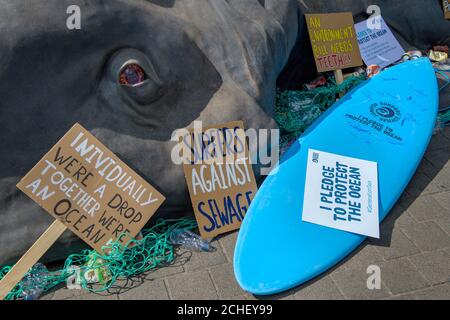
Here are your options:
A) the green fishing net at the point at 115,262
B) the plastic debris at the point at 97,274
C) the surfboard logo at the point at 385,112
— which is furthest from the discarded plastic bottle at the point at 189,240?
the surfboard logo at the point at 385,112

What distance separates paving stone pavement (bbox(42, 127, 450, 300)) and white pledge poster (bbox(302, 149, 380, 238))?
4.6 inches

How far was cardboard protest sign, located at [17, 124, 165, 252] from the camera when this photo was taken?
7.06 ft

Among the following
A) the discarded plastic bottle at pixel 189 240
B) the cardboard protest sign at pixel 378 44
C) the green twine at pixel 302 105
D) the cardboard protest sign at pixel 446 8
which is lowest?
the cardboard protest sign at pixel 446 8

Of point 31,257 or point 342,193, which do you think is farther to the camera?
point 342,193

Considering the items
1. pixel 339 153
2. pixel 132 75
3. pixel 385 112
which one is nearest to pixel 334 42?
pixel 385 112

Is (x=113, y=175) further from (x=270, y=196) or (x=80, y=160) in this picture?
(x=270, y=196)

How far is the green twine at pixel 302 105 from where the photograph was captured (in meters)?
3.18

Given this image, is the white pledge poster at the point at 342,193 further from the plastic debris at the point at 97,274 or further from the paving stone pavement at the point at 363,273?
the plastic debris at the point at 97,274

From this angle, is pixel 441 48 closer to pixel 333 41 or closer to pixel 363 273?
pixel 333 41

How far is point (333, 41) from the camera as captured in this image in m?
3.75

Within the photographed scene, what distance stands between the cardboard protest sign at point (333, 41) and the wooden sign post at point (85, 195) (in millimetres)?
1873

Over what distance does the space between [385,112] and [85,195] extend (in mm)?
1873

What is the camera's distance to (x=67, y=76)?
229 cm
